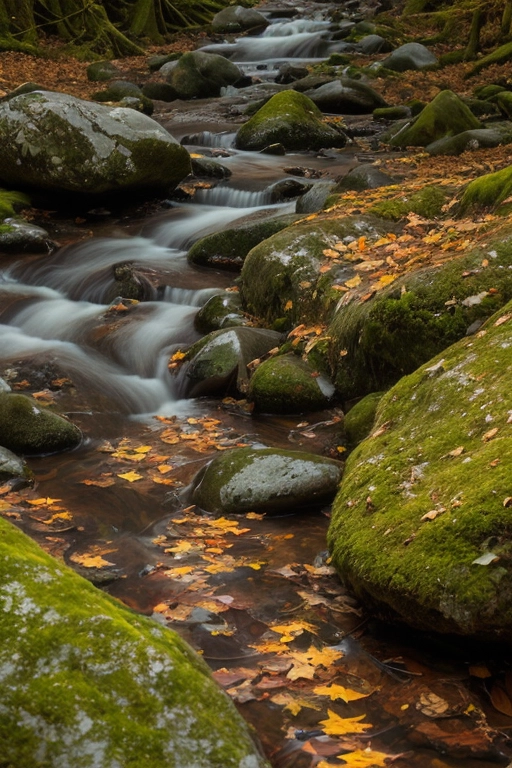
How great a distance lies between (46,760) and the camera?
7.84ft

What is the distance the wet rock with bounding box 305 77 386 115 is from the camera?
18625 millimetres

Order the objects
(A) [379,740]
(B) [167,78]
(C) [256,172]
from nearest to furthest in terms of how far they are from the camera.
A: (A) [379,740] < (C) [256,172] < (B) [167,78]

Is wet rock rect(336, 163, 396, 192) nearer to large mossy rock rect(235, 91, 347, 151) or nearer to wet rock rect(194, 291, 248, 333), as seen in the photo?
wet rock rect(194, 291, 248, 333)

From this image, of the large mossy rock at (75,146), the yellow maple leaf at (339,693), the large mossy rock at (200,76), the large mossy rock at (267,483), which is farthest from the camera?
the large mossy rock at (200,76)

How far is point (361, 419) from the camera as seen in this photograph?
625cm

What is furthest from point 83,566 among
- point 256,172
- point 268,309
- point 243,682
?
point 256,172

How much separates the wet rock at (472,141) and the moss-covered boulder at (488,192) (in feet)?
16.5

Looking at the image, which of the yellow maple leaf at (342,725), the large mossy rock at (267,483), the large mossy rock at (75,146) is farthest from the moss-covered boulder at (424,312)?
the large mossy rock at (75,146)

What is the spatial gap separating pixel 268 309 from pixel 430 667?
5.27 m

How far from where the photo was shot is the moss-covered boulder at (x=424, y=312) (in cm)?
609

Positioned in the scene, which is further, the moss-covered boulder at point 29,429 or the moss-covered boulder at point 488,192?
the moss-covered boulder at point 488,192

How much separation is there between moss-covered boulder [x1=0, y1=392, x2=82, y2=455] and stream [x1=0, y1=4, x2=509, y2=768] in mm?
129

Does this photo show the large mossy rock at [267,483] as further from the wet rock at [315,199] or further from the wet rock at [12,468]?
the wet rock at [315,199]

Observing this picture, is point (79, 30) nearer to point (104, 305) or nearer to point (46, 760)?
point (104, 305)
